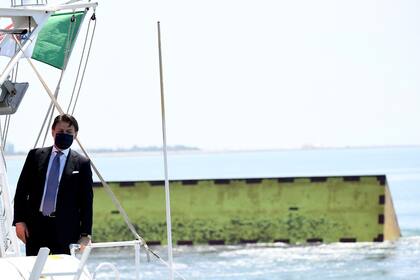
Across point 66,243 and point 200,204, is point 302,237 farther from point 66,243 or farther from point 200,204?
point 66,243

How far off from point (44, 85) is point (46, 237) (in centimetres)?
116

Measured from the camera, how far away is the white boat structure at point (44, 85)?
674 centimetres

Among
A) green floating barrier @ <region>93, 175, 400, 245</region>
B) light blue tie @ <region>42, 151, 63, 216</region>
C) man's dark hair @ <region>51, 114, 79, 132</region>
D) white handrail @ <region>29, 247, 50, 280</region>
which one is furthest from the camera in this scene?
green floating barrier @ <region>93, 175, 400, 245</region>

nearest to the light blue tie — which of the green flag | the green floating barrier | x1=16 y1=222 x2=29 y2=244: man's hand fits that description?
x1=16 y1=222 x2=29 y2=244: man's hand

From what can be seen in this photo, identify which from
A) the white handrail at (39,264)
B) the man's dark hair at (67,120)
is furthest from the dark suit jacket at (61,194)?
the white handrail at (39,264)

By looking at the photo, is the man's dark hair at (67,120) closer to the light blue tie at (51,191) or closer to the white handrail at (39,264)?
the light blue tie at (51,191)

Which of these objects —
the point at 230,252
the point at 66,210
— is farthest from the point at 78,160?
the point at 230,252

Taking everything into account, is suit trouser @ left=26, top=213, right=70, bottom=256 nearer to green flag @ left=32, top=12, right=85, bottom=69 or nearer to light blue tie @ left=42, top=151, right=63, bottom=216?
light blue tie @ left=42, top=151, right=63, bottom=216

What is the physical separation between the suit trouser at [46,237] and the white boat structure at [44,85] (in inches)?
5.5

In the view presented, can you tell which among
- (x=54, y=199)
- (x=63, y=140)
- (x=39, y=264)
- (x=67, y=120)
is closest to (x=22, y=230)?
(x=54, y=199)

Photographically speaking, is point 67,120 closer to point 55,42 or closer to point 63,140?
point 63,140

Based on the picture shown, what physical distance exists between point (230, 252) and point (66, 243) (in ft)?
51.7

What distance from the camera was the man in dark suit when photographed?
303 inches

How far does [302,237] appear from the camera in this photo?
24391mm
